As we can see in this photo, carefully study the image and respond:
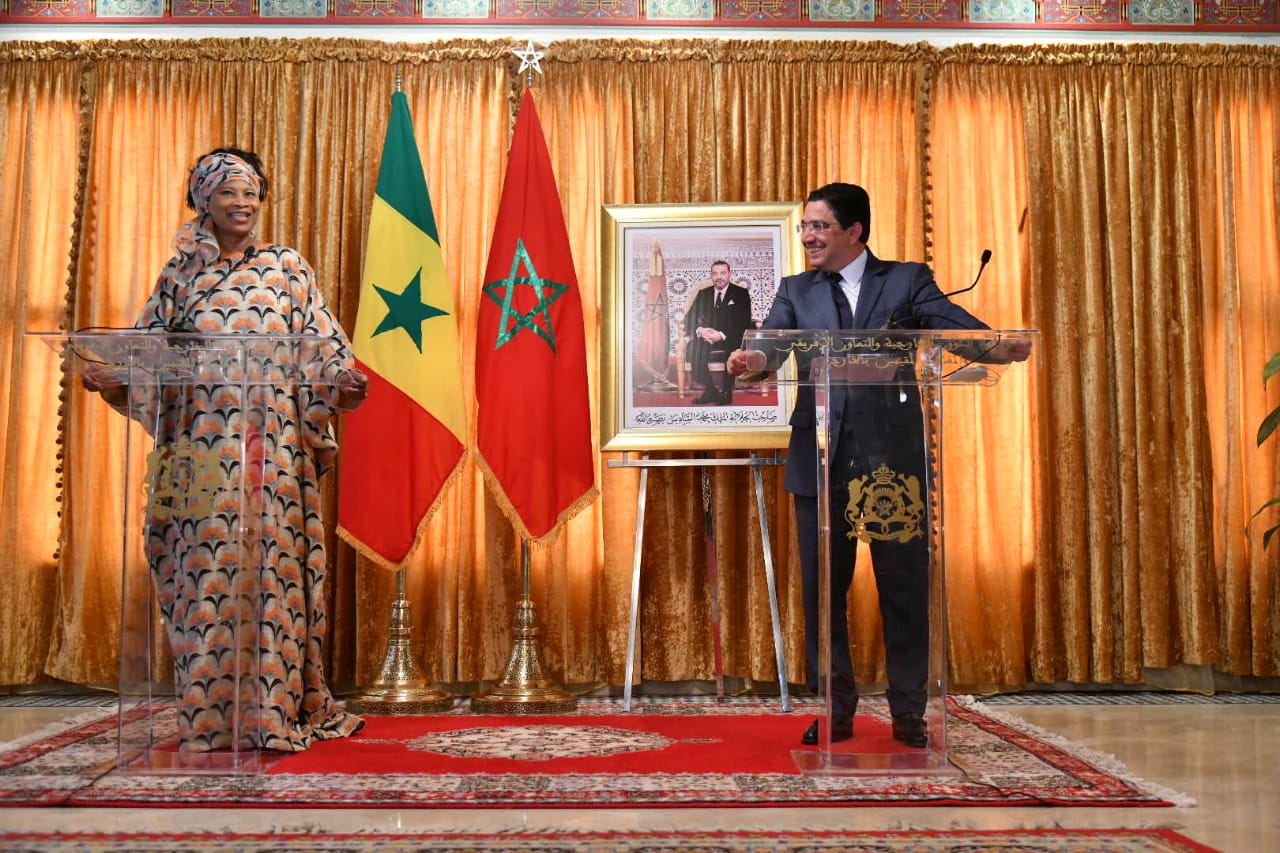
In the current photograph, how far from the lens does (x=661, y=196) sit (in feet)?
17.4

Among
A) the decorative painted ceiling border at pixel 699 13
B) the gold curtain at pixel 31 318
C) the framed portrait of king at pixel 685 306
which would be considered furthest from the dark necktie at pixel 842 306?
the gold curtain at pixel 31 318

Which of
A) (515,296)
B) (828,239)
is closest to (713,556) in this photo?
(515,296)

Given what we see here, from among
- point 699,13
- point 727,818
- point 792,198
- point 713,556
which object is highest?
point 699,13

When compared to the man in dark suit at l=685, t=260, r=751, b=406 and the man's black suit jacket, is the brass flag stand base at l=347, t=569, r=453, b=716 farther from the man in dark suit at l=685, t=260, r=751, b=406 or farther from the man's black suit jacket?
the man's black suit jacket

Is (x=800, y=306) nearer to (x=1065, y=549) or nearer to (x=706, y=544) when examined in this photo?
(x=706, y=544)

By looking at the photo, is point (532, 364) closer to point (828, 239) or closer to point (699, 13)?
point (828, 239)

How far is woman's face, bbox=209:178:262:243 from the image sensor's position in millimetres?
3695

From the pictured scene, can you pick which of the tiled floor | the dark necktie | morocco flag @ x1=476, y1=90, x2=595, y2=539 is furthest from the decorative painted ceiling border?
the tiled floor

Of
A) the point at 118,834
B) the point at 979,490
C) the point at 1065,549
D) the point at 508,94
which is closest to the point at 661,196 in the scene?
the point at 508,94

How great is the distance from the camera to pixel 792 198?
536 cm

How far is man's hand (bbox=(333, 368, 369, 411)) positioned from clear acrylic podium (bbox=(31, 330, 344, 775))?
17 cm

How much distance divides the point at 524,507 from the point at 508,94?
1.86 metres

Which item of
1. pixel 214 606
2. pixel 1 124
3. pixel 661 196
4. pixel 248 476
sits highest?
pixel 1 124

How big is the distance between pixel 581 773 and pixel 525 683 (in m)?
1.58
